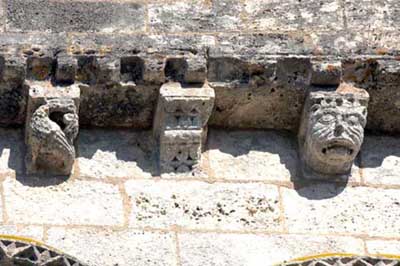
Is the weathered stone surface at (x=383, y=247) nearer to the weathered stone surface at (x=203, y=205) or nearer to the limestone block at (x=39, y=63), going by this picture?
the weathered stone surface at (x=203, y=205)

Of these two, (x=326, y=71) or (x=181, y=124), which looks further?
(x=326, y=71)

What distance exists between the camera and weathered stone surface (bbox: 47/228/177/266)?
10.9 m

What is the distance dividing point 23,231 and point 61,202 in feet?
0.99

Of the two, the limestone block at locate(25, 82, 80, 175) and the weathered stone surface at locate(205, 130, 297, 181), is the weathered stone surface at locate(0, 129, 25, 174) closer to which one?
→ the limestone block at locate(25, 82, 80, 175)

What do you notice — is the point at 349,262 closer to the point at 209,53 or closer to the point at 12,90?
the point at 209,53

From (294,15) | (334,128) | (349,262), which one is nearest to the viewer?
(349,262)

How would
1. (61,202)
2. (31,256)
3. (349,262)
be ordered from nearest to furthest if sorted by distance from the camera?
(31,256) < (349,262) < (61,202)

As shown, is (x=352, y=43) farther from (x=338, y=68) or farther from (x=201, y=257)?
(x=201, y=257)

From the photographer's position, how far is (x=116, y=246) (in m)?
10.9

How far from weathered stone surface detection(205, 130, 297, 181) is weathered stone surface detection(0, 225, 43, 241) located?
3.40 ft

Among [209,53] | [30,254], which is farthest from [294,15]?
[30,254]

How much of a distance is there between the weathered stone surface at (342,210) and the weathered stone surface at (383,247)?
0.06 meters

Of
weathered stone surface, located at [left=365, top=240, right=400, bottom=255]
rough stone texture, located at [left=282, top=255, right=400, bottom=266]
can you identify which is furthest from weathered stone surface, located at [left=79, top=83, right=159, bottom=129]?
weathered stone surface, located at [left=365, top=240, right=400, bottom=255]

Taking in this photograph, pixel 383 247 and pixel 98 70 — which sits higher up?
pixel 98 70
